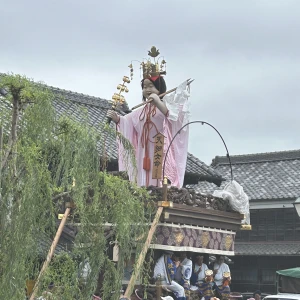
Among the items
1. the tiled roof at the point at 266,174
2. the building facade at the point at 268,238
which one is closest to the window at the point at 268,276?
the building facade at the point at 268,238

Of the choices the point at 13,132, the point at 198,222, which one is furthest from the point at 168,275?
the point at 13,132

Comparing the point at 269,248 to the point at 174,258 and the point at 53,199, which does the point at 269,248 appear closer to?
the point at 174,258

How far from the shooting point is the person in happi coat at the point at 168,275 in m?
13.9

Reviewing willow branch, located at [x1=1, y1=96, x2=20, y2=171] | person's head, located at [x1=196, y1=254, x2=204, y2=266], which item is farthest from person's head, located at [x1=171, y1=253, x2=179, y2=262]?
willow branch, located at [x1=1, y1=96, x2=20, y2=171]

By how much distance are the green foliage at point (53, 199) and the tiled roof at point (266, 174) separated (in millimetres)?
20956

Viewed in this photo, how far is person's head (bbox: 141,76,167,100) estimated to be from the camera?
15562 millimetres

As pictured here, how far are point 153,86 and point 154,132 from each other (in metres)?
0.96

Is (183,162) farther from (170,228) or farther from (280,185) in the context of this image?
(280,185)

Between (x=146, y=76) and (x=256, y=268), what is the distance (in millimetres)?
17805

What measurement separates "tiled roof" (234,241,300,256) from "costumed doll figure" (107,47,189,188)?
50.3 feet

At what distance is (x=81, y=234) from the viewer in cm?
1110

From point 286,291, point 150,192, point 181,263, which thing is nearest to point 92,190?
point 150,192

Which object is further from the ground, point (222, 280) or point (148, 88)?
point (148, 88)

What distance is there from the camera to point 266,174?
35.1 metres
